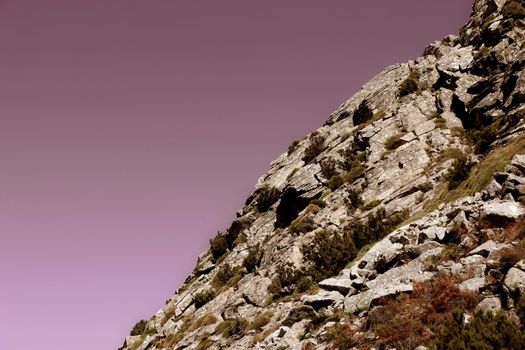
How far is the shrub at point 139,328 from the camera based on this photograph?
116 feet

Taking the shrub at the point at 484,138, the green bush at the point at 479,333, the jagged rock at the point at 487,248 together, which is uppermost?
the shrub at the point at 484,138

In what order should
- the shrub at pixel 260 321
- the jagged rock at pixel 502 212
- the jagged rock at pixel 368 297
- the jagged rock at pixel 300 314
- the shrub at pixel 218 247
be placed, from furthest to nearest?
the shrub at pixel 218 247 < the shrub at pixel 260 321 < the jagged rock at pixel 300 314 < the jagged rock at pixel 502 212 < the jagged rock at pixel 368 297

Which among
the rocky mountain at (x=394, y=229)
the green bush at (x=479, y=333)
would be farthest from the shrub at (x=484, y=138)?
the green bush at (x=479, y=333)

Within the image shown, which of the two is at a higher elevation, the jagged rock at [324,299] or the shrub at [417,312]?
the jagged rock at [324,299]

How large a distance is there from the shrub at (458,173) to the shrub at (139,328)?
92.8 ft

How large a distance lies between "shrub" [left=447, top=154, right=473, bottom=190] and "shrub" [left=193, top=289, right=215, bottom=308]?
735 inches

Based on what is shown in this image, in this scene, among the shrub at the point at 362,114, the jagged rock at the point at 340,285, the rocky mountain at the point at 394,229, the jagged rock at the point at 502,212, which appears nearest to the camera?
the rocky mountain at the point at 394,229

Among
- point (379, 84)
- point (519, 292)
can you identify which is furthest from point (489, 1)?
point (519, 292)

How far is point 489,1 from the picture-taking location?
3834cm

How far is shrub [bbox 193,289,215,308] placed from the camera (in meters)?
30.2

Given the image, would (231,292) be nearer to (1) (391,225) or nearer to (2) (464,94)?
(1) (391,225)

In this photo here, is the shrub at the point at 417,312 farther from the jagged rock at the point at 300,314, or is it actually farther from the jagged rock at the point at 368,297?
the jagged rock at the point at 300,314

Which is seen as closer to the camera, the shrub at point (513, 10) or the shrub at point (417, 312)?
the shrub at point (417, 312)

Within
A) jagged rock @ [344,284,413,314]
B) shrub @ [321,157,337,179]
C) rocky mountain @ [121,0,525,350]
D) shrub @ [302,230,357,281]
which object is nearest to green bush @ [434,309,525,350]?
rocky mountain @ [121,0,525,350]
